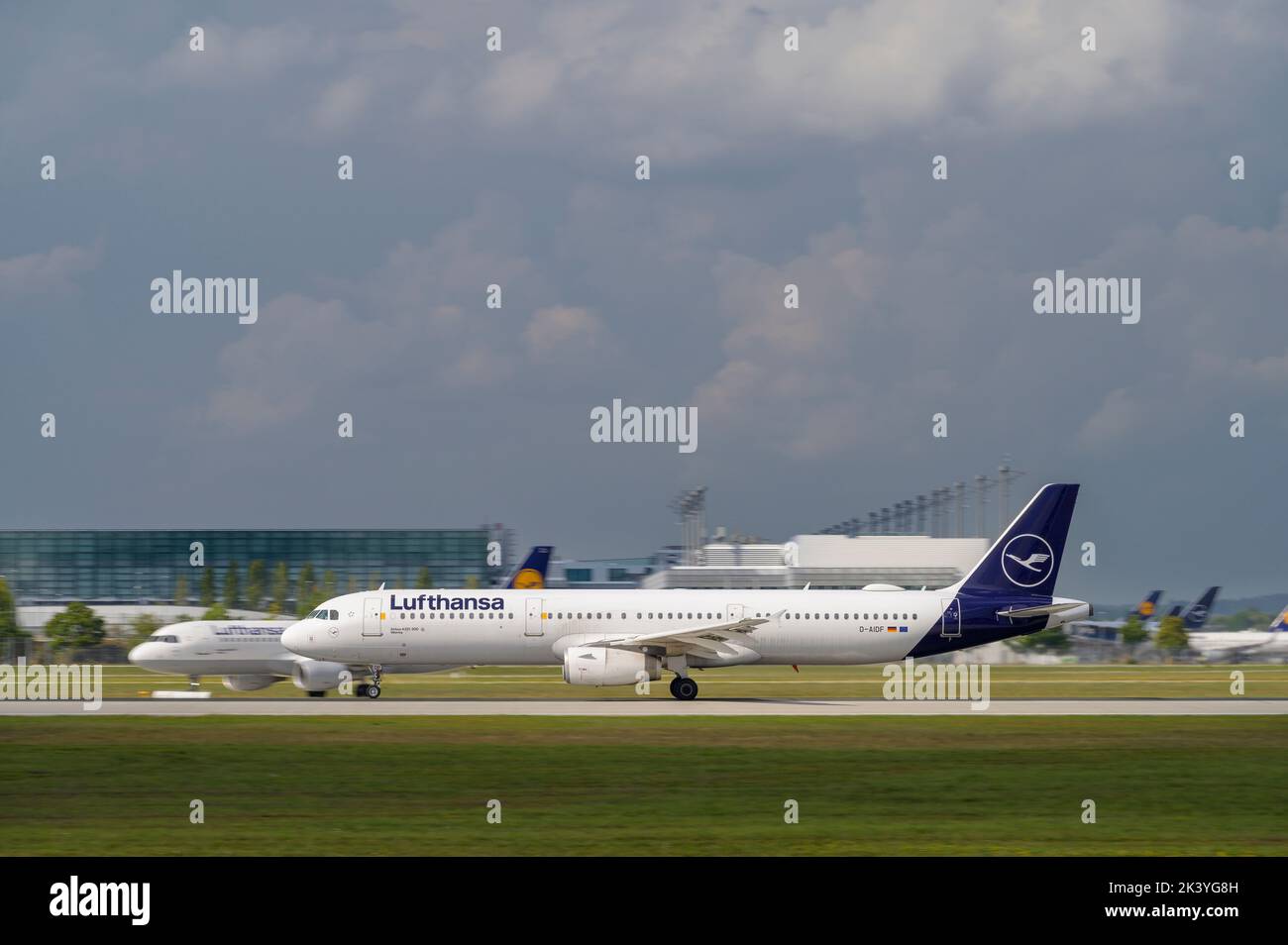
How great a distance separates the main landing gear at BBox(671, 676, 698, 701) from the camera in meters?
42.5

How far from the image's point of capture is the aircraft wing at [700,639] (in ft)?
139

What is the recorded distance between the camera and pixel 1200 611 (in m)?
111

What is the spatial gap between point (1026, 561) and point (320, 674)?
22.6m

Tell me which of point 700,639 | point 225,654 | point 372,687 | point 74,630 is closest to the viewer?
point 700,639

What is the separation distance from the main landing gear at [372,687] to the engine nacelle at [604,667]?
5899mm

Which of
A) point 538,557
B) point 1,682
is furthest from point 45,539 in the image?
point 1,682

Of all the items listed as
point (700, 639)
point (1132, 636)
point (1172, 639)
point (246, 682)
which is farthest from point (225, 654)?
point (1132, 636)

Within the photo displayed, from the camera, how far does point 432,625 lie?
42.8 meters

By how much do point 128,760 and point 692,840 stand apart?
12288 millimetres

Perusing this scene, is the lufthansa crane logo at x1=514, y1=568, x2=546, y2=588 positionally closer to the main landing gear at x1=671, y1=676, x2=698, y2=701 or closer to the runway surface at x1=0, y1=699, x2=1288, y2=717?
the main landing gear at x1=671, y1=676, x2=698, y2=701

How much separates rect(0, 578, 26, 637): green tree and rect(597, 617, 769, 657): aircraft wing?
177 ft

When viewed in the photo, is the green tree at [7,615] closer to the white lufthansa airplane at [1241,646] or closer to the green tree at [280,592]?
the green tree at [280,592]

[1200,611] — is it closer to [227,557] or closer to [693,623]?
[693,623]
